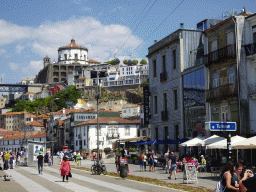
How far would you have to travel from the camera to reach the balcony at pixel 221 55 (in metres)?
30.0

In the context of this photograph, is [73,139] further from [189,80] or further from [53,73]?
[53,73]

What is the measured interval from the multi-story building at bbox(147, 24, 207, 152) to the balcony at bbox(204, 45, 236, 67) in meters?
4.35

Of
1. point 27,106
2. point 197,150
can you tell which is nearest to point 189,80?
point 197,150

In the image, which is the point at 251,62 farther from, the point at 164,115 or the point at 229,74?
the point at 164,115

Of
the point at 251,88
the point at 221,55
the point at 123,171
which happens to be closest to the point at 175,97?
the point at 221,55

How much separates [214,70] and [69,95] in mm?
132796

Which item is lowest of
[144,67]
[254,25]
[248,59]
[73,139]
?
[73,139]

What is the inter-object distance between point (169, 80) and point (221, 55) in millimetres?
9024

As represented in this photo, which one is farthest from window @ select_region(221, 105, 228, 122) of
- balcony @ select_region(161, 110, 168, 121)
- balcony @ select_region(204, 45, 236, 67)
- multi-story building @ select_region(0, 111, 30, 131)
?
multi-story building @ select_region(0, 111, 30, 131)

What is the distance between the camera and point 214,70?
32719 millimetres

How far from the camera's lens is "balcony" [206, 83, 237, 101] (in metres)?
29.7

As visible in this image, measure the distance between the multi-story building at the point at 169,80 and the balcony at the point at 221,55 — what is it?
4.35 m

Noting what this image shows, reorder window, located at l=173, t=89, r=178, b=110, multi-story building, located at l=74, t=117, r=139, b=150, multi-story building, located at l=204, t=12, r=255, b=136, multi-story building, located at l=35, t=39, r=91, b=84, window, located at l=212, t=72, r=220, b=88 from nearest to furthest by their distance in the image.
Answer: multi-story building, located at l=204, t=12, r=255, b=136, window, located at l=212, t=72, r=220, b=88, window, located at l=173, t=89, r=178, b=110, multi-story building, located at l=74, t=117, r=139, b=150, multi-story building, located at l=35, t=39, r=91, b=84

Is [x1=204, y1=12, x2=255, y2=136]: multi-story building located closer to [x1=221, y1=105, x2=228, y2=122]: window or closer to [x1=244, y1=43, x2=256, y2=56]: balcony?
[x1=221, y1=105, x2=228, y2=122]: window
